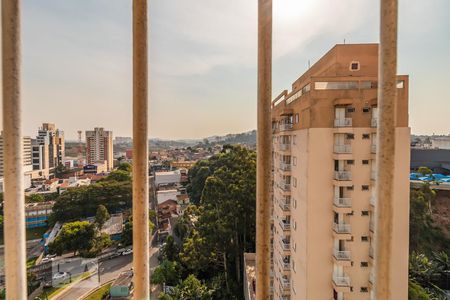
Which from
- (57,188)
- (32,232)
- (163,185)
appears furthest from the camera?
(163,185)

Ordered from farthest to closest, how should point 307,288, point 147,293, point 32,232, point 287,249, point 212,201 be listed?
point 32,232 < point 212,201 < point 287,249 < point 307,288 < point 147,293

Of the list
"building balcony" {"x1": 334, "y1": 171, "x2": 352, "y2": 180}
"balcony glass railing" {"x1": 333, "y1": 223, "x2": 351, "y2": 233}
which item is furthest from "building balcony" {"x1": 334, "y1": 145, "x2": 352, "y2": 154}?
"balcony glass railing" {"x1": 333, "y1": 223, "x2": 351, "y2": 233}

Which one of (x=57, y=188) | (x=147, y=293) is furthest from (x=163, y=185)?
(x=147, y=293)

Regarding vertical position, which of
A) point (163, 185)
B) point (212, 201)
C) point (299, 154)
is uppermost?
point (299, 154)

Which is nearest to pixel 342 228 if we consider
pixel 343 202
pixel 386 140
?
pixel 343 202

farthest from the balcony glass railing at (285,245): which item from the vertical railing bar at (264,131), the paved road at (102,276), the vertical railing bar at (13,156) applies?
the paved road at (102,276)

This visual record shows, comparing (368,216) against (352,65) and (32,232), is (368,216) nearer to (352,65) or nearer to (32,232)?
(352,65)

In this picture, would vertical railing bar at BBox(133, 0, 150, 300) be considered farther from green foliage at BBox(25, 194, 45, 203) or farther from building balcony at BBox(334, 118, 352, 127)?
green foliage at BBox(25, 194, 45, 203)

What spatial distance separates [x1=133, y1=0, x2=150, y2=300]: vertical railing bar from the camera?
2607 mm

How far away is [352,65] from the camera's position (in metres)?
10.7

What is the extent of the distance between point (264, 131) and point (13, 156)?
8.24 feet

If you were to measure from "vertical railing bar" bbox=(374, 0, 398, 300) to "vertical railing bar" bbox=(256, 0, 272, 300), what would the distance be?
1074 millimetres

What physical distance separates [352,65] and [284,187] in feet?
20.1

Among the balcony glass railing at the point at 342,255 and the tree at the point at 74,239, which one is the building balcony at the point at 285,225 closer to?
the balcony glass railing at the point at 342,255
